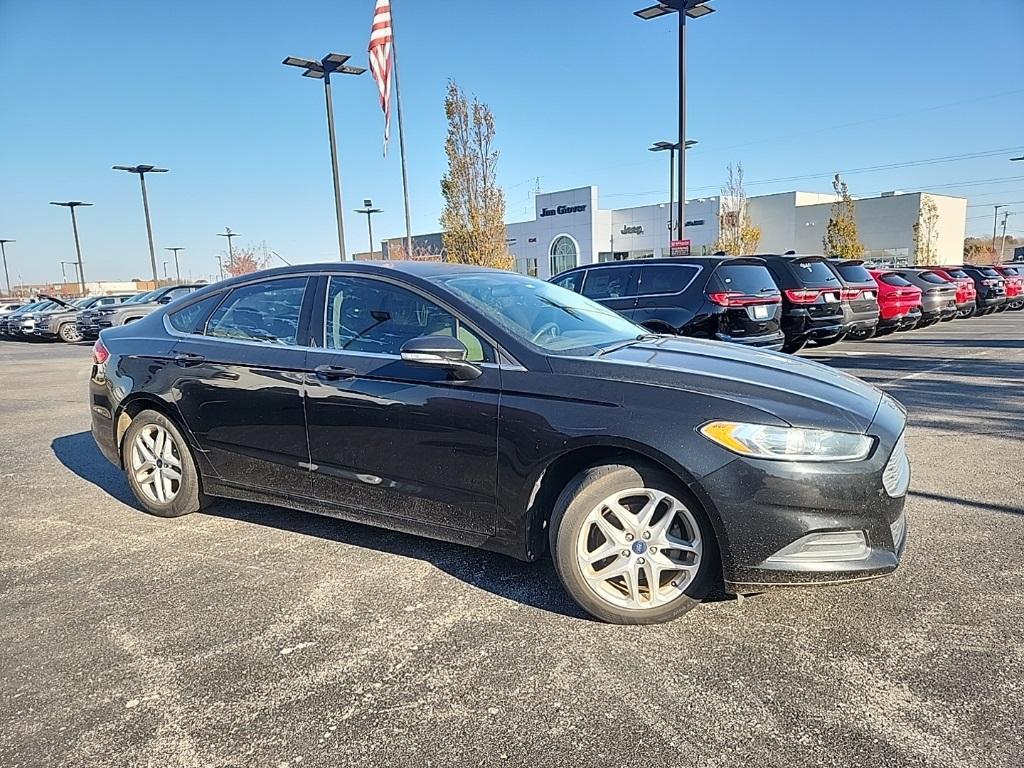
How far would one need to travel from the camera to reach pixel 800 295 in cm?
1073

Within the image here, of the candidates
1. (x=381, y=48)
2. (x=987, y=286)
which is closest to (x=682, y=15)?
(x=381, y=48)

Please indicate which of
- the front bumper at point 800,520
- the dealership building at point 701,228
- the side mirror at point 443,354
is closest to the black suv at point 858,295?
the front bumper at point 800,520

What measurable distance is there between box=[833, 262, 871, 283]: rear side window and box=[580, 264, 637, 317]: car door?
548 cm

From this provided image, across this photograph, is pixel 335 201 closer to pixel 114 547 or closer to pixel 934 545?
pixel 114 547

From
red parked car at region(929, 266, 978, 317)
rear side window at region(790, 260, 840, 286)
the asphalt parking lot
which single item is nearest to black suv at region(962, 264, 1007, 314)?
red parked car at region(929, 266, 978, 317)

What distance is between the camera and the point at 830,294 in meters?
11.0

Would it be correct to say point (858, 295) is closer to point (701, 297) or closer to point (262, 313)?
point (701, 297)

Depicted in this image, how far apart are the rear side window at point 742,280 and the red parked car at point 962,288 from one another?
1246cm

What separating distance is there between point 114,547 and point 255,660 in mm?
1790

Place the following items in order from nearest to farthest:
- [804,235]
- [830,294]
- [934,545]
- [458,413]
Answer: [458,413] → [934,545] → [830,294] → [804,235]

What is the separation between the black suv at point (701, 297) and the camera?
27.6ft

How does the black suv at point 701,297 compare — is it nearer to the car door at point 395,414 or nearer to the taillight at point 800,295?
the taillight at point 800,295

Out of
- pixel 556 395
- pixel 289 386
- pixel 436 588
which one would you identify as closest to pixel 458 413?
pixel 556 395

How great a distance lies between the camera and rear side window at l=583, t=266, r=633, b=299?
30.3ft
